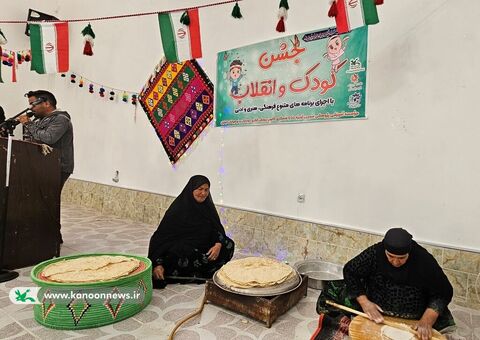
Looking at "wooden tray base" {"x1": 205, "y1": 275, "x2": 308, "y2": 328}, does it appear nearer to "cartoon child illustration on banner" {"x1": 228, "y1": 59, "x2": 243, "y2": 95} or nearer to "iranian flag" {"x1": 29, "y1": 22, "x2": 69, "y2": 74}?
"cartoon child illustration on banner" {"x1": 228, "y1": 59, "x2": 243, "y2": 95}

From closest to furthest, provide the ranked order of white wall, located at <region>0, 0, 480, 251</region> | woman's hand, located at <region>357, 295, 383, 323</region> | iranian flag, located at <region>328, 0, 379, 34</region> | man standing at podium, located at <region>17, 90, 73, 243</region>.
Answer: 1. woman's hand, located at <region>357, 295, 383, 323</region>
2. iranian flag, located at <region>328, 0, 379, 34</region>
3. white wall, located at <region>0, 0, 480, 251</region>
4. man standing at podium, located at <region>17, 90, 73, 243</region>

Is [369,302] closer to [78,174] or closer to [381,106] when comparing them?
[381,106]

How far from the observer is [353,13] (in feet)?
6.97

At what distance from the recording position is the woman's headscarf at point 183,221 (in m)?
2.40

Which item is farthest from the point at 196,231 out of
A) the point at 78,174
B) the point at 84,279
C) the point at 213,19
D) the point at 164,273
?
the point at 78,174

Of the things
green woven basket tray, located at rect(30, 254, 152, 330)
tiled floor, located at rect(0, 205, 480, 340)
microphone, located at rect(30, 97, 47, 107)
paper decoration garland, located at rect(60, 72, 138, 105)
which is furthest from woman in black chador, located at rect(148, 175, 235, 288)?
paper decoration garland, located at rect(60, 72, 138, 105)

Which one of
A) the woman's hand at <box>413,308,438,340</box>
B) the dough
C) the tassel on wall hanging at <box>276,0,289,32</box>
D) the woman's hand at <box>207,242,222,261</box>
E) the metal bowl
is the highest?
the tassel on wall hanging at <box>276,0,289,32</box>

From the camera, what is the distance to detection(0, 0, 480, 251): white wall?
222 centimetres

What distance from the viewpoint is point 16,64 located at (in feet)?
19.3

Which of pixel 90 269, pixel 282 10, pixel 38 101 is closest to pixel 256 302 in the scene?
pixel 90 269

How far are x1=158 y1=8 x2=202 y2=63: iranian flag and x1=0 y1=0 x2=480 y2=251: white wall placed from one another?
28.6 inches

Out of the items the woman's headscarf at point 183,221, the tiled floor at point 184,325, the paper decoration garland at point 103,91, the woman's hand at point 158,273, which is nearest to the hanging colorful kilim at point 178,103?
the paper decoration garland at point 103,91

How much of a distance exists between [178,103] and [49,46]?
1411mm

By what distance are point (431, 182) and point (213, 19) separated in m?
2.72
